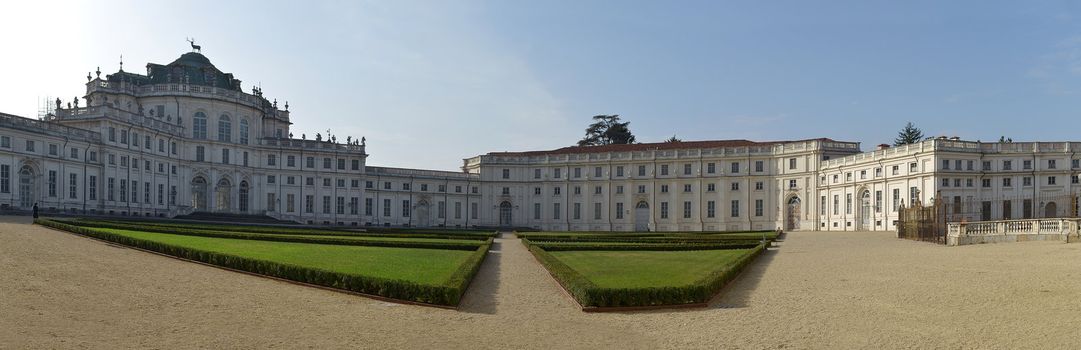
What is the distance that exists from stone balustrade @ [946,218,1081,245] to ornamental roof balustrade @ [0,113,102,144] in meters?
63.1

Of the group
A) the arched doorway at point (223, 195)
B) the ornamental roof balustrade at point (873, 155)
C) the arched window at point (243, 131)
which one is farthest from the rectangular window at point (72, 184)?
the ornamental roof balustrade at point (873, 155)

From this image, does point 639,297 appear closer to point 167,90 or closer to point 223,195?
point 167,90

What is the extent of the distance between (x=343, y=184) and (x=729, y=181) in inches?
1692

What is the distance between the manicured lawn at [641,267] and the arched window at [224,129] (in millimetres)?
58358

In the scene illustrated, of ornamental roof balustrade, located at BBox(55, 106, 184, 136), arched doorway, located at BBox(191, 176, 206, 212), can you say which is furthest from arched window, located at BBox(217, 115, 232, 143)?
ornamental roof balustrade, located at BBox(55, 106, 184, 136)

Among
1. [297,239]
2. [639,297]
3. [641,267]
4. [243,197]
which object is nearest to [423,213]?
[243,197]

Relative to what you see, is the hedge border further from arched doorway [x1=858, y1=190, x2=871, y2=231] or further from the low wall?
arched doorway [x1=858, y1=190, x2=871, y2=231]

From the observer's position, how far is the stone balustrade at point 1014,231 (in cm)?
3516

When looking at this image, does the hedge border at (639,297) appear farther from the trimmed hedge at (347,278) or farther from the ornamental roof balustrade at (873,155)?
the ornamental roof balustrade at (873,155)

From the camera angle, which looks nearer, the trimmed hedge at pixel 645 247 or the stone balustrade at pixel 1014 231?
the stone balustrade at pixel 1014 231

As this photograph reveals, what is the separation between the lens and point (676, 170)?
89250 mm

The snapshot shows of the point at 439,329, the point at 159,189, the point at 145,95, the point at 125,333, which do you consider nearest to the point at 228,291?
the point at 125,333

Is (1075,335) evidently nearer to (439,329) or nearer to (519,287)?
(439,329)

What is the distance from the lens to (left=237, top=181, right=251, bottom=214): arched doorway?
83375mm
